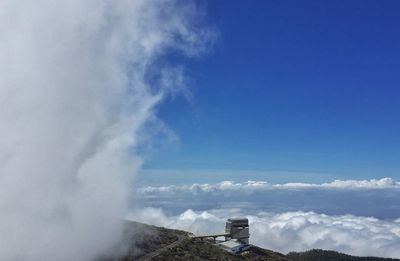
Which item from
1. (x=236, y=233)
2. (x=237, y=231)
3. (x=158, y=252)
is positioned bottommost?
(x=158, y=252)

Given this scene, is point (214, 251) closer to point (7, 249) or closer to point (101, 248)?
point (101, 248)

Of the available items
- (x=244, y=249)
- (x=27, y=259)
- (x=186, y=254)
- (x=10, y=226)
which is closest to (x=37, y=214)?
(x=10, y=226)

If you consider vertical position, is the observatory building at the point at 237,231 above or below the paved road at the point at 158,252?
above

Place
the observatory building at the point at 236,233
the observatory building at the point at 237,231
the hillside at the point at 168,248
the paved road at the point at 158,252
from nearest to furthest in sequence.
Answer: the paved road at the point at 158,252 < the hillside at the point at 168,248 < the observatory building at the point at 236,233 < the observatory building at the point at 237,231

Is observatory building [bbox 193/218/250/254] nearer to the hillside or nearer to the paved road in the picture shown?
the hillside

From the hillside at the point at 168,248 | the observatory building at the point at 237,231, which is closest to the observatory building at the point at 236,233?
the observatory building at the point at 237,231

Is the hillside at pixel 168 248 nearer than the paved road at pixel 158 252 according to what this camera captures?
No

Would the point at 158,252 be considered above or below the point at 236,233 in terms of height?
below

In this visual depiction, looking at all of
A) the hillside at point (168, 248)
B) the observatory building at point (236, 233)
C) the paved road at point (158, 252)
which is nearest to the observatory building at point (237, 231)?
the observatory building at point (236, 233)

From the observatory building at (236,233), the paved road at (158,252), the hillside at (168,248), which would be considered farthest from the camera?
the observatory building at (236,233)

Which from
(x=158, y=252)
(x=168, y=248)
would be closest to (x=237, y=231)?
(x=168, y=248)

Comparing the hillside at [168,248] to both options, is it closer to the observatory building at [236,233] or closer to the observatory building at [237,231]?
the observatory building at [236,233]

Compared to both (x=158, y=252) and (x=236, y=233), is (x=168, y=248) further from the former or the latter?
(x=236, y=233)
